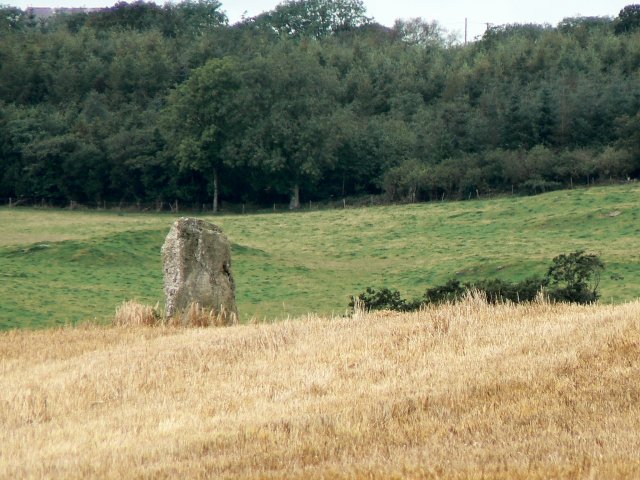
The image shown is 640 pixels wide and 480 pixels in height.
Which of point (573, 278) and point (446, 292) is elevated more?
point (573, 278)

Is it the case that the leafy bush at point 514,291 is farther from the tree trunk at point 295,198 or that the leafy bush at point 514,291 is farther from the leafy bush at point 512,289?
the tree trunk at point 295,198

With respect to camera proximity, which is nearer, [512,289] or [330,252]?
[512,289]

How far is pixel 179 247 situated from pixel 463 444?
44.7 feet

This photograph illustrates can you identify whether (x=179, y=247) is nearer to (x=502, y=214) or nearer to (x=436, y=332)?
(x=436, y=332)

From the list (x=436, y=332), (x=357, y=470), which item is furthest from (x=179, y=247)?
(x=357, y=470)

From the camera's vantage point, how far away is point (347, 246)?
55.7 meters

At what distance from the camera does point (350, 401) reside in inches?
488

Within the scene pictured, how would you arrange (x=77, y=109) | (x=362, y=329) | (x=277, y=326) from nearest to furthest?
1. (x=362, y=329)
2. (x=277, y=326)
3. (x=77, y=109)

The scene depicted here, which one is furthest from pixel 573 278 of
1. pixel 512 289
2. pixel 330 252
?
pixel 330 252

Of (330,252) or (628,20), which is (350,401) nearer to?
(330,252)

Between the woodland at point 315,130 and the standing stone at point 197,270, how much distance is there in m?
48.9

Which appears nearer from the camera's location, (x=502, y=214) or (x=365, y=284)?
(x=365, y=284)

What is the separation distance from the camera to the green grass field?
38.2 metres

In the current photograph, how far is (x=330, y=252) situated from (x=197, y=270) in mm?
31225
